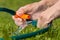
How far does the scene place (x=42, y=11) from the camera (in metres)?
2.47

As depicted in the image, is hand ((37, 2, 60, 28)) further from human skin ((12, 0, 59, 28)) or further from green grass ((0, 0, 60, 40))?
→ green grass ((0, 0, 60, 40))

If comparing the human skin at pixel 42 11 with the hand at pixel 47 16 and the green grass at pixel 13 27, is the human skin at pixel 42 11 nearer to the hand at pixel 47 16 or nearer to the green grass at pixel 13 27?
the hand at pixel 47 16

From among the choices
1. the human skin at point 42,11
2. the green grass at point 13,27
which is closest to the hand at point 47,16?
the human skin at point 42,11

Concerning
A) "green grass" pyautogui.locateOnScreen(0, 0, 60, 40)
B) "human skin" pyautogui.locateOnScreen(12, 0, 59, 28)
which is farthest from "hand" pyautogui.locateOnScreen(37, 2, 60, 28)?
"green grass" pyautogui.locateOnScreen(0, 0, 60, 40)

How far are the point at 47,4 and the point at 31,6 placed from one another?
0.45 ft

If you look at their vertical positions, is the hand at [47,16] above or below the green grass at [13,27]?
above

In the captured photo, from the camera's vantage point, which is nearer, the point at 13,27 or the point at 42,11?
the point at 42,11

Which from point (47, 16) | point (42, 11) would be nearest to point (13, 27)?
point (42, 11)

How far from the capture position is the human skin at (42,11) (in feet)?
6.68

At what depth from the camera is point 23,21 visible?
7.59 feet

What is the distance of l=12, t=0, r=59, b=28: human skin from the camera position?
2.04m

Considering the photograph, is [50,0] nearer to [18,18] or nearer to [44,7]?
[44,7]

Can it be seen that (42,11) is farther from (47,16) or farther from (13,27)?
(13,27)

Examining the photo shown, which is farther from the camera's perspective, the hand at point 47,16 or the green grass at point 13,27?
the green grass at point 13,27
